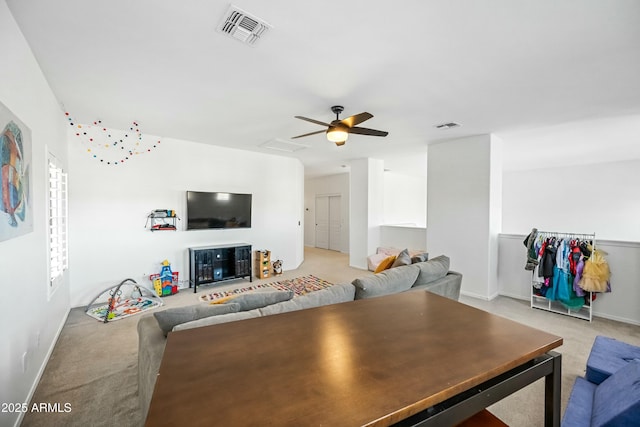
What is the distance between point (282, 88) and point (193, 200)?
9.42ft

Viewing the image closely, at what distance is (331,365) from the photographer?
2.54 feet

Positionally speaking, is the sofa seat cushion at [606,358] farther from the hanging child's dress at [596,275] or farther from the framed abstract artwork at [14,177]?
the framed abstract artwork at [14,177]

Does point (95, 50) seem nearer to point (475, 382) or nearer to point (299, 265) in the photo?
point (475, 382)

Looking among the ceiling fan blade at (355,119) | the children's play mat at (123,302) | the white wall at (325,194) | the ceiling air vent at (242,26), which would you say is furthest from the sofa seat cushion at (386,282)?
the white wall at (325,194)

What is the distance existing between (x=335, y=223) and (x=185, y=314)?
24.1 ft

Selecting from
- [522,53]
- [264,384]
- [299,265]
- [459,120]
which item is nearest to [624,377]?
[264,384]

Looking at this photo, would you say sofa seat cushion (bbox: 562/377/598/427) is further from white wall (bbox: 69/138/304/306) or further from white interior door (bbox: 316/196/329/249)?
white interior door (bbox: 316/196/329/249)

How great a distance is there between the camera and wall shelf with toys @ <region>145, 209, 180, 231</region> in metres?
4.37

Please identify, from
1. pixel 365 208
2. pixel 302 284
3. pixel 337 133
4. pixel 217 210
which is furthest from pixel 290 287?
pixel 337 133

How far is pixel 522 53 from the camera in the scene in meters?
2.06

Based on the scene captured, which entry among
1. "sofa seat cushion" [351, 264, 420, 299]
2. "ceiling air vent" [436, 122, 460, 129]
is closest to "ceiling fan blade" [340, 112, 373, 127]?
"sofa seat cushion" [351, 264, 420, 299]

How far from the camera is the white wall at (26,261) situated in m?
1.62

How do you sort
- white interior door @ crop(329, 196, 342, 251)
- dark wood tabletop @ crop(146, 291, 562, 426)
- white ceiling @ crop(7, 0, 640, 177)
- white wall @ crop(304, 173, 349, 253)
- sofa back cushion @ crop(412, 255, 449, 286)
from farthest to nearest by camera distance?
white interior door @ crop(329, 196, 342, 251)
white wall @ crop(304, 173, 349, 253)
sofa back cushion @ crop(412, 255, 449, 286)
white ceiling @ crop(7, 0, 640, 177)
dark wood tabletop @ crop(146, 291, 562, 426)

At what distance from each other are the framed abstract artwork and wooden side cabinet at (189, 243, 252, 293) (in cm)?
262
